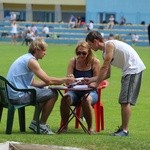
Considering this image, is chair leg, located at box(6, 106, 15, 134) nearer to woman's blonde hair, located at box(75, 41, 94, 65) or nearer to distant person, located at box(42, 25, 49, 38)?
woman's blonde hair, located at box(75, 41, 94, 65)

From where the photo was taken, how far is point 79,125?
13875mm

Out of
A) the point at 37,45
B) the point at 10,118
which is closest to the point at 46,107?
the point at 10,118

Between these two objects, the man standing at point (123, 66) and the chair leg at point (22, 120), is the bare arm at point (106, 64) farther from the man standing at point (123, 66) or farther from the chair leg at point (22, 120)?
the chair leg at point (22, 120)

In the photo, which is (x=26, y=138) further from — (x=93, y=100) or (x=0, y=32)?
(x=0, y=32)

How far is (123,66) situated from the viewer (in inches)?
493

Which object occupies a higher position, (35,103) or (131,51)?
(131,51)

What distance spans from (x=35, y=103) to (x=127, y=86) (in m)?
1.50

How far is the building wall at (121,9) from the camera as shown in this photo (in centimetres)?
7349

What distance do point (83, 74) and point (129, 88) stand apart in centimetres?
135

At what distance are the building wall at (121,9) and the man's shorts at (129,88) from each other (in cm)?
6050

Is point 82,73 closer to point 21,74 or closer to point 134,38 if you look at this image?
point 21,74

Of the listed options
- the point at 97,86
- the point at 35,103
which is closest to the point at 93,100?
the point at 97,86

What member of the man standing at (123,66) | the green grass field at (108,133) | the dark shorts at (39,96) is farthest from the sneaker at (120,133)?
the dark shorts at (39,96)

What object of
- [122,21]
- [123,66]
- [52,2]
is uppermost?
[123,66]
